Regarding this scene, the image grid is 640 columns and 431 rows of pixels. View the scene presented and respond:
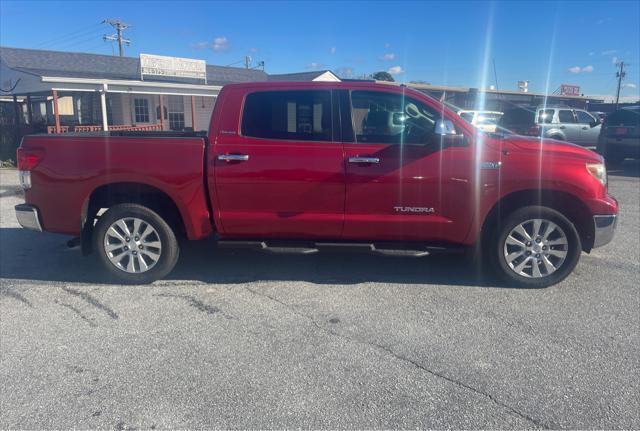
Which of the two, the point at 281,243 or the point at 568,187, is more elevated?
the point at 568,187

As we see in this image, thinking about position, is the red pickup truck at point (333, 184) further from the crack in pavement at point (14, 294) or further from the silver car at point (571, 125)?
the silver car at point (571, 125)

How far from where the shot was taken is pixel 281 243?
200 inches

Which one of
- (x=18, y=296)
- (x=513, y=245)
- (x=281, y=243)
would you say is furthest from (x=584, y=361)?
(x=18, y=296)

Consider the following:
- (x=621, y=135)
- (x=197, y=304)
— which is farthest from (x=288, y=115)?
(x=621, y=135)

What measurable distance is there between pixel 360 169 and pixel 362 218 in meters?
0.48

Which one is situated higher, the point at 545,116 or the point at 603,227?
the point at 545,116

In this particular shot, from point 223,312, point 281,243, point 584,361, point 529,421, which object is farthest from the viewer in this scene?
point 281,243

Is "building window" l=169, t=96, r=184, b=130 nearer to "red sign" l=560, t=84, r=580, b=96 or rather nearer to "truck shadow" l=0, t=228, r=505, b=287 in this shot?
"truck shadow" l=0, t=228, r=505, b=287

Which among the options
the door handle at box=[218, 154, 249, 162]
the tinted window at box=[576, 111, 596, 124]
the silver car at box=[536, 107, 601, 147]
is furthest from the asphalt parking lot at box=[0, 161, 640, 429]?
the tinted window at box=[576, 111, 596, 124]

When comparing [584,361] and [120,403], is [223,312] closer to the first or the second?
[120,403]

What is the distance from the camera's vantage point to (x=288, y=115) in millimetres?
4957

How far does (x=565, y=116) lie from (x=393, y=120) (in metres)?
16.2

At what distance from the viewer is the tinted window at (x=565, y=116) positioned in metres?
18.4

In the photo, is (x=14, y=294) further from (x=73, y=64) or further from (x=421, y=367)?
(x=73, y=64)
